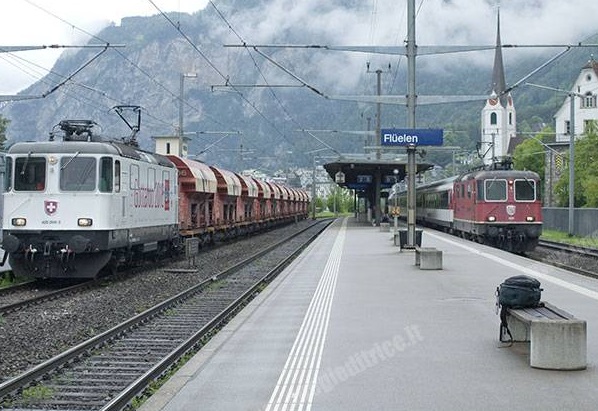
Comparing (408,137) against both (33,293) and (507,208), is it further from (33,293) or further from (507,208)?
(33,293)

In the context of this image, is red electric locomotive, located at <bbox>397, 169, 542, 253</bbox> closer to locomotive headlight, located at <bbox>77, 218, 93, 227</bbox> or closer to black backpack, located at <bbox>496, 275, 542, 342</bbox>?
locomotive headlight, located at <bbox>77, 218, 93, 227</bbox>

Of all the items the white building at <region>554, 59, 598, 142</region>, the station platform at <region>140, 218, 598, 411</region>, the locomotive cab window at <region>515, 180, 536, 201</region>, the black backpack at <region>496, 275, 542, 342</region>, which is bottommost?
the station platform at <region>140, 218, 598, 411</region>

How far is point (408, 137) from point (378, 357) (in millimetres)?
16687

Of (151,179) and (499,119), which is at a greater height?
(499,119)

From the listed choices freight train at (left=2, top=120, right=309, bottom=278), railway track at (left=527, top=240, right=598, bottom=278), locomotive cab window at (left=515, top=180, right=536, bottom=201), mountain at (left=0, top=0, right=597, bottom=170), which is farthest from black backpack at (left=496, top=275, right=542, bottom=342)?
mountain at (left=0, top=0, right=597, bottom=170)

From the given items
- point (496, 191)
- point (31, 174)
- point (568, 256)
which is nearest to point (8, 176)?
point (31, 174)

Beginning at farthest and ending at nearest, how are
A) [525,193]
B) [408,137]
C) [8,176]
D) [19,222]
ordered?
[525,193]
[408,137]
[8,176]
[19,222]

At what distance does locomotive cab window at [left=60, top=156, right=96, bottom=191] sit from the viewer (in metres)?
18.1

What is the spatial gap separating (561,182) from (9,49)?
1691 inches

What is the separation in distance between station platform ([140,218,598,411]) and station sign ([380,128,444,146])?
347 inches

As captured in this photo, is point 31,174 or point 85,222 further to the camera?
point 31,174

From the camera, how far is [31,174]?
1823 cm

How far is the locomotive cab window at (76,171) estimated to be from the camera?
18.1m

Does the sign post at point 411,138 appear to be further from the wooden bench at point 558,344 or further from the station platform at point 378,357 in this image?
the wooden bench at point 558,344
